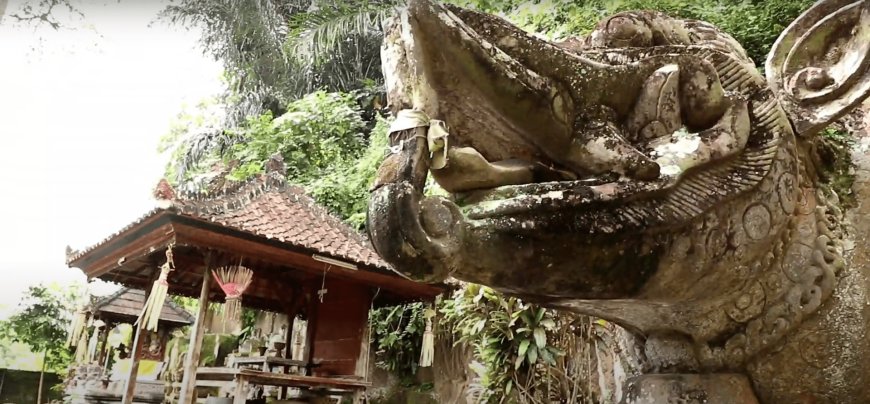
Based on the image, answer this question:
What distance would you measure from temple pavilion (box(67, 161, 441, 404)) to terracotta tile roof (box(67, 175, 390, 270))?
2cm

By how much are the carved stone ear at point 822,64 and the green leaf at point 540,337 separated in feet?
11.9

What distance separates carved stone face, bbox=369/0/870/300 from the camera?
1199 mm

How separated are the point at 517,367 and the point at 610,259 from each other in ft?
14.1

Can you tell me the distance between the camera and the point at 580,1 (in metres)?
8.52

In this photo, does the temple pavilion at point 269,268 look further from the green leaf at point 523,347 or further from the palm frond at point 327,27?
the palm frond at point 327,27

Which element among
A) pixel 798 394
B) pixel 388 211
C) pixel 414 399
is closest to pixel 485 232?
pixel 388 211

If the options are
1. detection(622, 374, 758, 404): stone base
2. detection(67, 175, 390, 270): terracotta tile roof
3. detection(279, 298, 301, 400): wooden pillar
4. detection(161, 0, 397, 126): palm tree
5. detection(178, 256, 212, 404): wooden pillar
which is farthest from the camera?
detection(161, 0, 397, 126): palm tree

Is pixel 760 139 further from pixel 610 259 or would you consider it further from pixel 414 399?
pixel 414 399

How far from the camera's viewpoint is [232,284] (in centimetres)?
651

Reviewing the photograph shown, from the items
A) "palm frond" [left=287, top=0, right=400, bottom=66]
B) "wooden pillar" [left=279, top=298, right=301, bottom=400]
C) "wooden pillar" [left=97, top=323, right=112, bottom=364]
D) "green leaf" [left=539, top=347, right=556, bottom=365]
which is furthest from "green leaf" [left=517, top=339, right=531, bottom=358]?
"wooden pillar" [left=97, top=323, right=112, bottom=364]

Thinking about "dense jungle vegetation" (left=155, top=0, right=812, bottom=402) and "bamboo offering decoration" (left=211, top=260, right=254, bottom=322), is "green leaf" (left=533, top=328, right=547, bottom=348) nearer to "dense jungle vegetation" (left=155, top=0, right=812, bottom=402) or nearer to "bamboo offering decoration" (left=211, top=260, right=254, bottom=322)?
"dense jungle vegetation" (left=155, top=0, right=812, bottom=402)

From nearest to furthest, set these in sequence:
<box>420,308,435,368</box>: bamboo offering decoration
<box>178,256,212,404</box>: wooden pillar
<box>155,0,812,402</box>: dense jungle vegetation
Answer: <box>155,0,812,402</box>: dense jungle vegetation
<box>178,256,212,404</box>: wooden pillar
<box>420,308,435,368</box>: bamboo offering decoration

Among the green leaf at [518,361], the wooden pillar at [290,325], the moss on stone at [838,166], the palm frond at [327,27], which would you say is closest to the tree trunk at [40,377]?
the wooden pillar at [290,325]

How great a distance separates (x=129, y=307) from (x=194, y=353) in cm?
516
